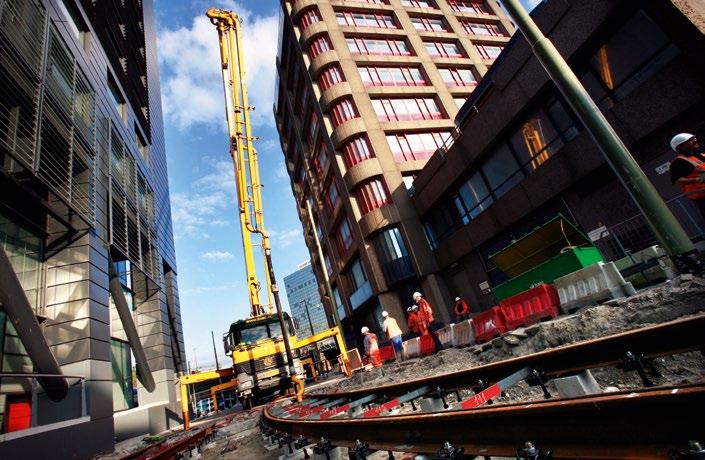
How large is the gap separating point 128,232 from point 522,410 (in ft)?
64.2

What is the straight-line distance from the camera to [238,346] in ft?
45.7

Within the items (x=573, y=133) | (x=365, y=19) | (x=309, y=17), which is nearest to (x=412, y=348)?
(x=573, y=133)

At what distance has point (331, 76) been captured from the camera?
Answer: 2648 cm

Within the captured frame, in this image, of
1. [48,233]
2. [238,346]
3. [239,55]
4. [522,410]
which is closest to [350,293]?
[238,346]

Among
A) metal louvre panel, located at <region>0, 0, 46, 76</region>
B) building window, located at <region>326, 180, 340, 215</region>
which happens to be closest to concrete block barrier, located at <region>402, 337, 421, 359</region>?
metal louvre panel, located at <region>0, 0, 46, 76</region>

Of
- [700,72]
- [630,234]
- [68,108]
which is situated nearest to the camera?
[700,72]

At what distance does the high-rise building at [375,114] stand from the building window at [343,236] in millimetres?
146

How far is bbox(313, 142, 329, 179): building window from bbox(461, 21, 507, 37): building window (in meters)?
18.7

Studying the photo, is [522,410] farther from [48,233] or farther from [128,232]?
[128,232]

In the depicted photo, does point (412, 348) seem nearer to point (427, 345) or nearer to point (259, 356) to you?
point (427, 345)

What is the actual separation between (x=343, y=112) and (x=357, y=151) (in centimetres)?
337

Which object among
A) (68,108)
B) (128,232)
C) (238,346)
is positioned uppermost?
(68,108)

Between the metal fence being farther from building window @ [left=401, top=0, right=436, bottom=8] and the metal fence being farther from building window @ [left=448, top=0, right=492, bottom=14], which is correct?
building window @ [left=448, top=0, right=492, bottom=14]

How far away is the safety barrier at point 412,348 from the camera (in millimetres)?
12859
